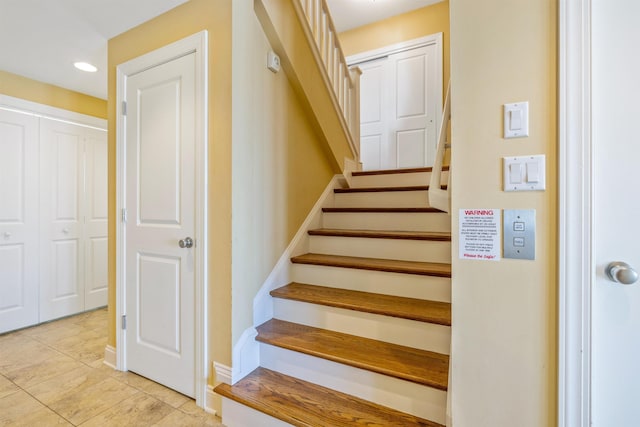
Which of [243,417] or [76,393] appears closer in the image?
[243,417]

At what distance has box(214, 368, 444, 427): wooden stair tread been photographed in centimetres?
127

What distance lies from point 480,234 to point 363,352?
34.0 inches

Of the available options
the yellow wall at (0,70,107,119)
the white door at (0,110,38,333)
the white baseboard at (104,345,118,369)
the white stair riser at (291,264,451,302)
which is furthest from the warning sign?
the yellow wall at (0,70,107,119)

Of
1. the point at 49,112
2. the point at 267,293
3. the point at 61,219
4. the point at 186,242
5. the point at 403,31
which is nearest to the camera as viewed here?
the point at 186,242

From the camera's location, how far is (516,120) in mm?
915

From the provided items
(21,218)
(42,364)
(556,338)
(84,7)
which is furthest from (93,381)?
(556,338)

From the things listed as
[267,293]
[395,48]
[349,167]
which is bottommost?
[267,293]

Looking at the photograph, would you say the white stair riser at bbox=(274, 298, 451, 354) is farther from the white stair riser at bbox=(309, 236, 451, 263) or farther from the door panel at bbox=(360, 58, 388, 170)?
the door panel at bbox=(360, 58, 388, 170)

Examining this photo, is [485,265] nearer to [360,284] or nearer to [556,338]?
[556,338]
